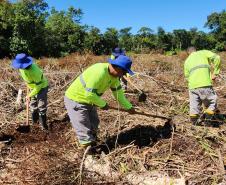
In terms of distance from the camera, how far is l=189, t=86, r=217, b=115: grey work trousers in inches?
232

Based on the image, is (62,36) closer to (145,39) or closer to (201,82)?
(145,39)

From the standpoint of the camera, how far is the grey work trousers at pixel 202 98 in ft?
19.4

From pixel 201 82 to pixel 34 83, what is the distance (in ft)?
9.23

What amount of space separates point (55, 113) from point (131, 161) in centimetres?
289

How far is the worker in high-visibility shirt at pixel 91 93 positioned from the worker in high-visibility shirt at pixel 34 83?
1.26 metres

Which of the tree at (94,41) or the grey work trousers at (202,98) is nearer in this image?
the grey work trousers at (202,98)

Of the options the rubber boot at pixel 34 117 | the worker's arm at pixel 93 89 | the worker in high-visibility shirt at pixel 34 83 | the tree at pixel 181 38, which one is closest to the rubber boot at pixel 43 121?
the worker in high-visibility shirt at pixel 34 83

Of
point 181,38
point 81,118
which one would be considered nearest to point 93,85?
point 81,118

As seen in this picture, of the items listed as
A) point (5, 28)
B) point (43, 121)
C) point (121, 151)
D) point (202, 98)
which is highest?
point (5, 28)

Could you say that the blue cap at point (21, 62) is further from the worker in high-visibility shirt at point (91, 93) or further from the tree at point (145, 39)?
the tree at point (145, 39)

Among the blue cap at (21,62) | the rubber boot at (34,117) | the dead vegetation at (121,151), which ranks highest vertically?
the blue cap at (21,62)

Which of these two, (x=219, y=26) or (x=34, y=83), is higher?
(x=219, y=26)

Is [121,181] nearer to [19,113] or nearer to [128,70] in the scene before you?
[128,70]

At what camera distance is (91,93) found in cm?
465
